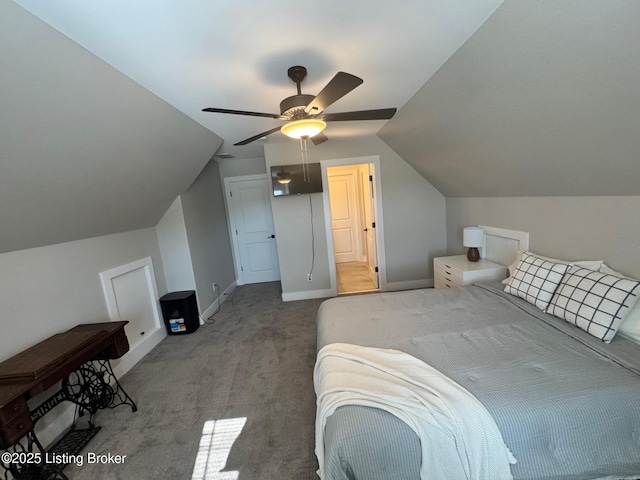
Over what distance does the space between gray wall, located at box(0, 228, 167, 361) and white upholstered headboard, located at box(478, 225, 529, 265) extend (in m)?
4.09

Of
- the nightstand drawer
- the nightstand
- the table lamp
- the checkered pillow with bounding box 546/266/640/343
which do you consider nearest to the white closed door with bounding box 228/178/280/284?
the nightstand drawer

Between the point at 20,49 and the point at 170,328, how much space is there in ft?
9.57

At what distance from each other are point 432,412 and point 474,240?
2.39 m

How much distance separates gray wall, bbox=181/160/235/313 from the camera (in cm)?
353

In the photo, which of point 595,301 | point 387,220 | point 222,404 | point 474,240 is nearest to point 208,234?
point 222,404

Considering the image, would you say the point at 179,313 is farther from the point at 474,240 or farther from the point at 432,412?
the point at 474,240

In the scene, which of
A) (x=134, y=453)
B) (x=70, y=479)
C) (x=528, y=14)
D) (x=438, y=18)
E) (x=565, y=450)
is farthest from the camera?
(x=134, y=453)

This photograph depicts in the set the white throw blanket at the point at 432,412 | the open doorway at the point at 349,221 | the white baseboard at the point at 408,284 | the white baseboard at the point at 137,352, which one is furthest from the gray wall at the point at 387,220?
the white throw blanket at the point at 432,412

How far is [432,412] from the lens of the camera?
1.04m

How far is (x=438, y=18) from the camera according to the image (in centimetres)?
132

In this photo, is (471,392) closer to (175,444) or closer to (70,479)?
(175,444)

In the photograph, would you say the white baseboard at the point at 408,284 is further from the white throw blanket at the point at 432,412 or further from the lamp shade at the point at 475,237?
the white throw blanket at the point at 432,412

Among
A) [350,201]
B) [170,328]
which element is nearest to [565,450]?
[170,328]

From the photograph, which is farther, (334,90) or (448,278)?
(448,278)
